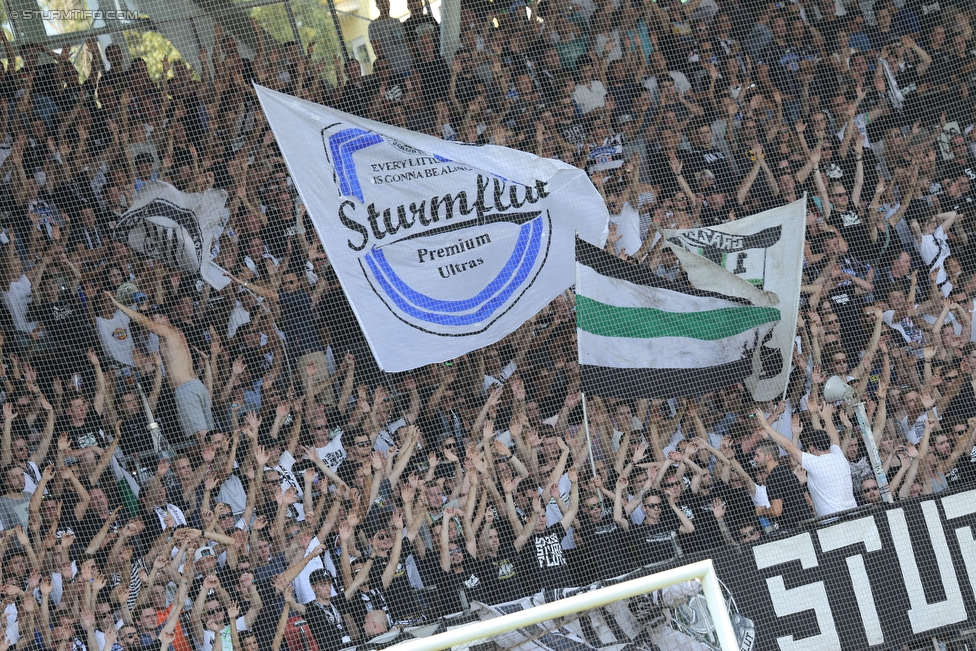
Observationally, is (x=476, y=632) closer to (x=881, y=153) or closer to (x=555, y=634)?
(x=555, y=634)

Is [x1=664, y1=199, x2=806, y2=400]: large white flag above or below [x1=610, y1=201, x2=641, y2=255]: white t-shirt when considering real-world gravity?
below

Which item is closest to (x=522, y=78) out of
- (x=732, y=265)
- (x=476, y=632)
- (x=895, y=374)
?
(x=732, y=265)

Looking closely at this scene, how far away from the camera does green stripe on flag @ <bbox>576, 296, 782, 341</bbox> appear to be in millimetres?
5609

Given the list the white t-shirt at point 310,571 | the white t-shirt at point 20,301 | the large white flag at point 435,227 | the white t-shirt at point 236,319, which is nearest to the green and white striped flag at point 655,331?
the large white flag at point 435,227

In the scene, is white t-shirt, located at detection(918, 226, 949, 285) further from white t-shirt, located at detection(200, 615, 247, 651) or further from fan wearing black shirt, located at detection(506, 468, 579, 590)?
white t-shirt, located at detection(200, 615, 247, 651)

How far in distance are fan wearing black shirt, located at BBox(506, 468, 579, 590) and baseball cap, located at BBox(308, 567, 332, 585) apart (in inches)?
37.9

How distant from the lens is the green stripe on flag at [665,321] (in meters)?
5.61

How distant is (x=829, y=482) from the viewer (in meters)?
5.79

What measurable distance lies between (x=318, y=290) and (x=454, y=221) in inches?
35.1

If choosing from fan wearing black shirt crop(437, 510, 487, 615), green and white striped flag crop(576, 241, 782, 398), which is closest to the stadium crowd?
fan wearing black shirt crop(437, 510, 487, 615)

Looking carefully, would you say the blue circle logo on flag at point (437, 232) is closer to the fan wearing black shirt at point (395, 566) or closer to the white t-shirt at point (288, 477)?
the white t-shirt at point (288, 477)

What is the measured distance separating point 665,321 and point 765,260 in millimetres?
Result: 716

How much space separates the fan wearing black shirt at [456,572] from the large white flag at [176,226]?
1.93m

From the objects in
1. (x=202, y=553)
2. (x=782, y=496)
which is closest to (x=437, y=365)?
(x=202, y=553)
